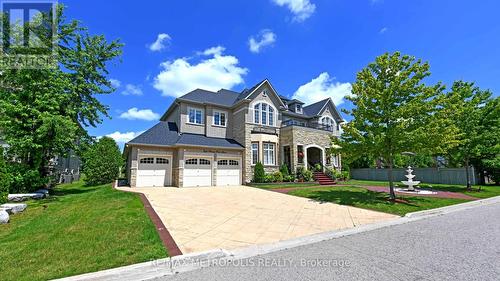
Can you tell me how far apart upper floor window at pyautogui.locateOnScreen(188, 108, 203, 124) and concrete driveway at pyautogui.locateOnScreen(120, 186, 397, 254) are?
462 inches

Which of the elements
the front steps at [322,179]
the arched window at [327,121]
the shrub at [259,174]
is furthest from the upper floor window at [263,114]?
the arched window at [327,121]

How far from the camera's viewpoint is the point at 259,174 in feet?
67.3

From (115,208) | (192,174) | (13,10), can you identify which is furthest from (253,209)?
(13,10)

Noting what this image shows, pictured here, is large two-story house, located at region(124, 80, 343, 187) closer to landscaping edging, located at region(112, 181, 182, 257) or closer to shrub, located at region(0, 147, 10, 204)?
shrub, located at region(0, 147, 10, 204)

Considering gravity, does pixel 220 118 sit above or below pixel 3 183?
above

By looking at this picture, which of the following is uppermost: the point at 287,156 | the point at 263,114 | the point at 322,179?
the point at 263,114

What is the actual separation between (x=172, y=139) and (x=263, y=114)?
872cm

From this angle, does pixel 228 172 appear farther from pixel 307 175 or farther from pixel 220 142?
pixel 307 175

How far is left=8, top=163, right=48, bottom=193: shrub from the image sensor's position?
12797mm

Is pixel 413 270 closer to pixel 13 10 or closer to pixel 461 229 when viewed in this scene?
pixel 461 229

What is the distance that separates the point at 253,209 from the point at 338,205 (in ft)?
13.5

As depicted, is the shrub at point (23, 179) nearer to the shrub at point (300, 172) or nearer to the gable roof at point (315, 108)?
the shrub at point (300, 172)

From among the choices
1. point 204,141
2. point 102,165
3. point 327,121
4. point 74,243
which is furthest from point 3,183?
point 327,121

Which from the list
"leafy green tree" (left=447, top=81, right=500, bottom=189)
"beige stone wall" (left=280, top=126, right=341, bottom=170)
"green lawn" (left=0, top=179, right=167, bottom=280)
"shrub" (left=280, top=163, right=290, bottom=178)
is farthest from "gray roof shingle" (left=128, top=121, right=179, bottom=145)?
"leafy green tree" (left=447, top=81, right=500, bottom=189)
